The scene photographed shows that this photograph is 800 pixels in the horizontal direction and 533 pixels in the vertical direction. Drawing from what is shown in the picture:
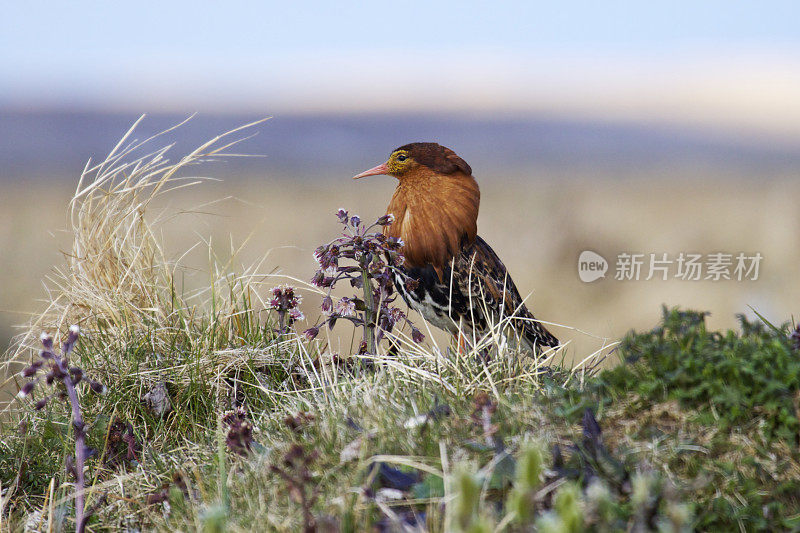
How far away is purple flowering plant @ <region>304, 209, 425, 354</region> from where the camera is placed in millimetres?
3355

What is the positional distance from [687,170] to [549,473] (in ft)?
86.9

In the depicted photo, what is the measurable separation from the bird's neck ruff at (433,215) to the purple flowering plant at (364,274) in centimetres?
37

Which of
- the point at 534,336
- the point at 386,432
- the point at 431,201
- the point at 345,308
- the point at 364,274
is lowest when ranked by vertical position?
the point at 534,336

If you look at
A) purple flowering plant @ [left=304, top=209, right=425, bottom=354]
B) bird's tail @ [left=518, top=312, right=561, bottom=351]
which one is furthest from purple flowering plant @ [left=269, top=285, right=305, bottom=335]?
bird's tail @ [left=518, top=312, right=561, bottom=351]

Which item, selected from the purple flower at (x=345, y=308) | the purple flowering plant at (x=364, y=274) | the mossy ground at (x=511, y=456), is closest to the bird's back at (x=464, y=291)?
the purple flowering plant at (x=364, y=274)

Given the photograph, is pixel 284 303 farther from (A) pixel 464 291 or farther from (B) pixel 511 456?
(B) pixel 511 456

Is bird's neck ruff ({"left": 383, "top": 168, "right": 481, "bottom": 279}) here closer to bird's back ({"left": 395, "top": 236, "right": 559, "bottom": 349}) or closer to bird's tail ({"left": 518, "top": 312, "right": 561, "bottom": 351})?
bird's back ({"left": 395, "top": 236, "right": 559, "bottom": 349})

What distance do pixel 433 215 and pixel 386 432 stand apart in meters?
1.72

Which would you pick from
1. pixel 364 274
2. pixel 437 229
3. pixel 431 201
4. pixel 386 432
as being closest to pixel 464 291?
pixel 437 229

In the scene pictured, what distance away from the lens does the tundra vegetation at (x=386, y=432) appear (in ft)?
6.31

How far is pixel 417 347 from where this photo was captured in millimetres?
3350

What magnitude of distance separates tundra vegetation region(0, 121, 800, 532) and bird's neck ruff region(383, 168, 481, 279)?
0.43m

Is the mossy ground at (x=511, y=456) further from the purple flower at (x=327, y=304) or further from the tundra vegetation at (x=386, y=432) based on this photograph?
the purple flower at (x=327, y=304)

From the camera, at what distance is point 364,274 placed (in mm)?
3363
